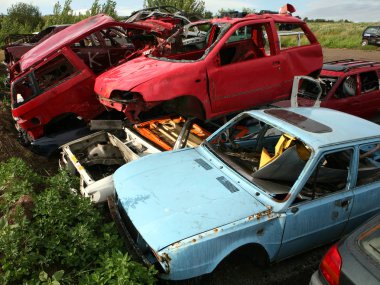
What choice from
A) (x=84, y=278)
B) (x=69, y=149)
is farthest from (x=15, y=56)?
(x=84, y=278)

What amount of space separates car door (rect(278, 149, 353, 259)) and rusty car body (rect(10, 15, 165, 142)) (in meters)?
3.95

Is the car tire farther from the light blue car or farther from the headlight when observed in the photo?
the headlight

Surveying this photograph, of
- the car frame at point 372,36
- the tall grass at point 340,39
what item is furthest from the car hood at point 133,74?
the tall grass at point 340,39

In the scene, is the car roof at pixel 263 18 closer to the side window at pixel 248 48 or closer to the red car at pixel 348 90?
the side window at pixel 248 48

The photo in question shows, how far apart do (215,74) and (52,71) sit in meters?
2.99

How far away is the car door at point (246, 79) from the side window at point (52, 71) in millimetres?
2544

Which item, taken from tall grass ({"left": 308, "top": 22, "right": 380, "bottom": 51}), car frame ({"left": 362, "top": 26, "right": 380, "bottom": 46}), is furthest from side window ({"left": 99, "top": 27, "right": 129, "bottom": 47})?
tall grass ({"left": 308, "top": 22, "right": 380, "bottom": 51})

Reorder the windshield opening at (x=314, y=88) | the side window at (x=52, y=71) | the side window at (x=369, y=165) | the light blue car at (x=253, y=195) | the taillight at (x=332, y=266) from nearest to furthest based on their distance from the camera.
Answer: the taillight at (x=332, y=266)
the light blue car at (x=253, y=195)
the side window at (x=369, y=165)
the side window at (x=52, y=71)
the windshield opening at (x=314, y=88)

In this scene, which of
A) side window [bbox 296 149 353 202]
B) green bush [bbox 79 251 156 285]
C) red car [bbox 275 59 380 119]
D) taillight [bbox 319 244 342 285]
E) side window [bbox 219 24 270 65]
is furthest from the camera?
red car [bbox 275 59 380 119]

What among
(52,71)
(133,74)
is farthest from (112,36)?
(133,74)

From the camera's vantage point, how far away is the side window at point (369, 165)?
3.74 metres

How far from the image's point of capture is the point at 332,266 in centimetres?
254

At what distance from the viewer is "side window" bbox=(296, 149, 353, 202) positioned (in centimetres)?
339

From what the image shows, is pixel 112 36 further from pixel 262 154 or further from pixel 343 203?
pixel 343 203
